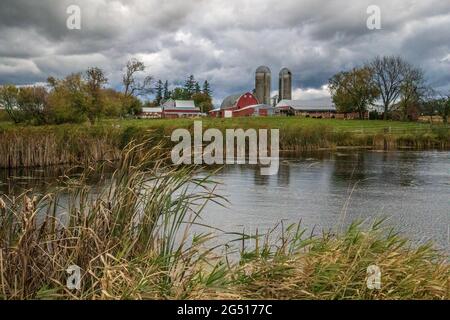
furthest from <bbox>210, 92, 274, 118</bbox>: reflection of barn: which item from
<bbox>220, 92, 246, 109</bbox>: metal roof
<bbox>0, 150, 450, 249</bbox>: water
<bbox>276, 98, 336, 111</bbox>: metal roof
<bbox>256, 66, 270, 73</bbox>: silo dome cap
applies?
<bbox>0, 150, 450, 249</bbox>: water

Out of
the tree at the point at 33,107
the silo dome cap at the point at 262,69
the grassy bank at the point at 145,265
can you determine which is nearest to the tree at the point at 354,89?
the silo dome cap at the point at 262,69

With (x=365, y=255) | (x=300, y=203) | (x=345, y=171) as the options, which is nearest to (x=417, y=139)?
(x=345, y=171)

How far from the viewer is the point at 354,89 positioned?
69688mm

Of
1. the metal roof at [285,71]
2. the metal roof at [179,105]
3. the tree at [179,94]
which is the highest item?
the metal roof at [285,71]

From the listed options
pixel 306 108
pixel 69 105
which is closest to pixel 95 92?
pixel 69 105

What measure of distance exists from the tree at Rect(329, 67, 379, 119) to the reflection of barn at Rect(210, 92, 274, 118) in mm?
10380

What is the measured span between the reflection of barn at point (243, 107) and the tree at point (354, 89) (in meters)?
10.4

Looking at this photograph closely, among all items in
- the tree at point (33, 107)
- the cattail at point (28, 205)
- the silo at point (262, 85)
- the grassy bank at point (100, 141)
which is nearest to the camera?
the cattail at point (28, 205)

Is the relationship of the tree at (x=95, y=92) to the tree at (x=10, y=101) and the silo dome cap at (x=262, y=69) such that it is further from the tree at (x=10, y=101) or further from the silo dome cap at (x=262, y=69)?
the silo dome cap at (x=262, y=69)

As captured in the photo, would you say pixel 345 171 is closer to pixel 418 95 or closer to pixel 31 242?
pixel 31 242

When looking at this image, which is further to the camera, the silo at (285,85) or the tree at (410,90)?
the silo at (285,85)

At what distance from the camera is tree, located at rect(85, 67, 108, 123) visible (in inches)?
1730

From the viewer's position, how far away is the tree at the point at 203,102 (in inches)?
3656
